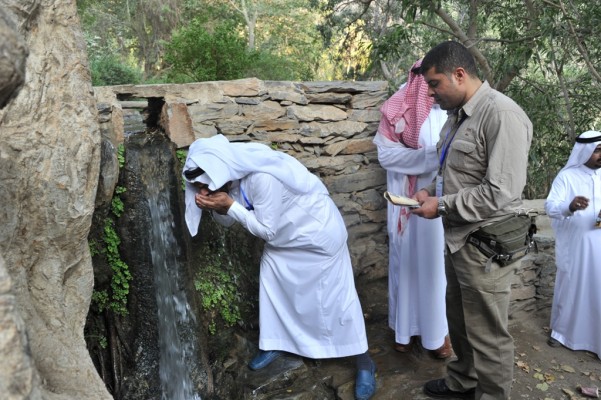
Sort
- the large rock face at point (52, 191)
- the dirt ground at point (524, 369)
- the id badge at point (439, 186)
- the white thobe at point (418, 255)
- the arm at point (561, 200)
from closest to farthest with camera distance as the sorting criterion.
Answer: the large rock face at point (52, 191)
the id badge at point (439, 186)
the dirt ground at point (524, 369)
the white thobe at point (418, 255)
the arm at point (561, 200)

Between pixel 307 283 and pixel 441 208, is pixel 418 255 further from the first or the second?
pixel 441 208

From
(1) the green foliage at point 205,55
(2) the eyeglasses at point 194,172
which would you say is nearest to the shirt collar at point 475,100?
(2) the eyeglasses at point 194,172

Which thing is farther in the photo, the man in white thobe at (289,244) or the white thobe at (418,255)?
the white thobe at (418,255)

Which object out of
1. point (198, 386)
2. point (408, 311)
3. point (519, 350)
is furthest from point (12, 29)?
point (519, 350)

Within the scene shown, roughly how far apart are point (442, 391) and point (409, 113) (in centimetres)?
194

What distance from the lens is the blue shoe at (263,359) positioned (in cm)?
338

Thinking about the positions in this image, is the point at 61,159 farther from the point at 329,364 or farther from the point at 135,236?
the point at 329,364

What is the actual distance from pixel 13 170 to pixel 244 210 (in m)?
1.34

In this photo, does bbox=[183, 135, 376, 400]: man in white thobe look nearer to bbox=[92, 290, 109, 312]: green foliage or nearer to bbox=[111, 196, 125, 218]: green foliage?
bbox=[111, 196, 125, 218]: green foliage

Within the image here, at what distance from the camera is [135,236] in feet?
10.9

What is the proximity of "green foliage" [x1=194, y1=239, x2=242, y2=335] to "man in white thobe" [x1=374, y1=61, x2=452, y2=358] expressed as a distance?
1.23 meters

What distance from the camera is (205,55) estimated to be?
5.06 meters

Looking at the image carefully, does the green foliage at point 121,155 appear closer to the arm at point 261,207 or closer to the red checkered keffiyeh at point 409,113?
the arm at point 261,207

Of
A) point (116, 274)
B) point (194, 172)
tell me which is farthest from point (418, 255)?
point (116, 274)
